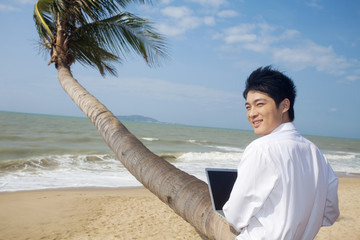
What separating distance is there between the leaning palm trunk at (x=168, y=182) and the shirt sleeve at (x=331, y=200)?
56 cm

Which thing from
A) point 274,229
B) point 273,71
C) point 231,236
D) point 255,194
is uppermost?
point 273,71

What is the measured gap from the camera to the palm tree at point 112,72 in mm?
1761

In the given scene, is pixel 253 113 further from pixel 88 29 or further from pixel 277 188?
pixel 88 29

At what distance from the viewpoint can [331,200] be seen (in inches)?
56.0

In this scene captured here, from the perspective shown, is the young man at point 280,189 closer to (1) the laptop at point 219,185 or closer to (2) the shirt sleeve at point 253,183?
(2) the shirt sleeve at point 253,183

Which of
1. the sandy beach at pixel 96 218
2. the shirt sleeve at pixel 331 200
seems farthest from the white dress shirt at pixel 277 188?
the sandy beach at pixel 96 218

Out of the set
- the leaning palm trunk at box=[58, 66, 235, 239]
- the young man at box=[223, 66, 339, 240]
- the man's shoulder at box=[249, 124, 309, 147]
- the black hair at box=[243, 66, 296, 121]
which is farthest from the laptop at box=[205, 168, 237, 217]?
the black hair at box=[243, 66, 296, 121]

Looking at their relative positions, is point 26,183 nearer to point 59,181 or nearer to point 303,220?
point 59,181

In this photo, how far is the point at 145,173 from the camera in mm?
2207

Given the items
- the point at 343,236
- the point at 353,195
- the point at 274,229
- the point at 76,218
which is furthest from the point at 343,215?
the point at 274,229

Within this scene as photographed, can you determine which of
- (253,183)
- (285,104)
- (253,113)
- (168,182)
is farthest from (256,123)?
(168,182)

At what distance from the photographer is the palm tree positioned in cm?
176

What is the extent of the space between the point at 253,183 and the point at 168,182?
96 cm

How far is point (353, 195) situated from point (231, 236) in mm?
9404
